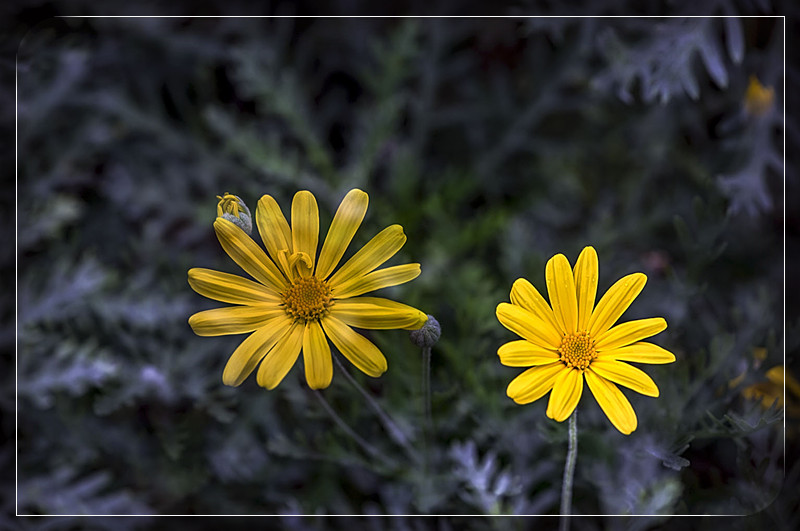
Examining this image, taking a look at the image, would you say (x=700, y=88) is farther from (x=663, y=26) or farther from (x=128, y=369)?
(x=128, y=369)

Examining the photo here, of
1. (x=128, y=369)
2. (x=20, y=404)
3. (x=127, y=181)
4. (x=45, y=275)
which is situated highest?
(x=127, y=181)

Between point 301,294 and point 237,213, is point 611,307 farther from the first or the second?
point 237,213

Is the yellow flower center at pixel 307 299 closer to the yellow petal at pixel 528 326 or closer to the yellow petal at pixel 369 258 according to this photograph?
the yellow petal at pixel 369 258

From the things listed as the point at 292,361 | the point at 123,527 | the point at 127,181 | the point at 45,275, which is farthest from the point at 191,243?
the point at 292,361

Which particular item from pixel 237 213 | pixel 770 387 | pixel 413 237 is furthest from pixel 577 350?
pixel 413 237

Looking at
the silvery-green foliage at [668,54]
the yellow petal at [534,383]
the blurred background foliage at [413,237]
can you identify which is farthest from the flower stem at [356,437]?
the silvery-green foliage at [668,54]

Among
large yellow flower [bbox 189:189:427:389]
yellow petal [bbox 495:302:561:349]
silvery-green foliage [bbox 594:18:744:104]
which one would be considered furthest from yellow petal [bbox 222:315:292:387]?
silvery-green foliage [bbox 594:18:744:104]
